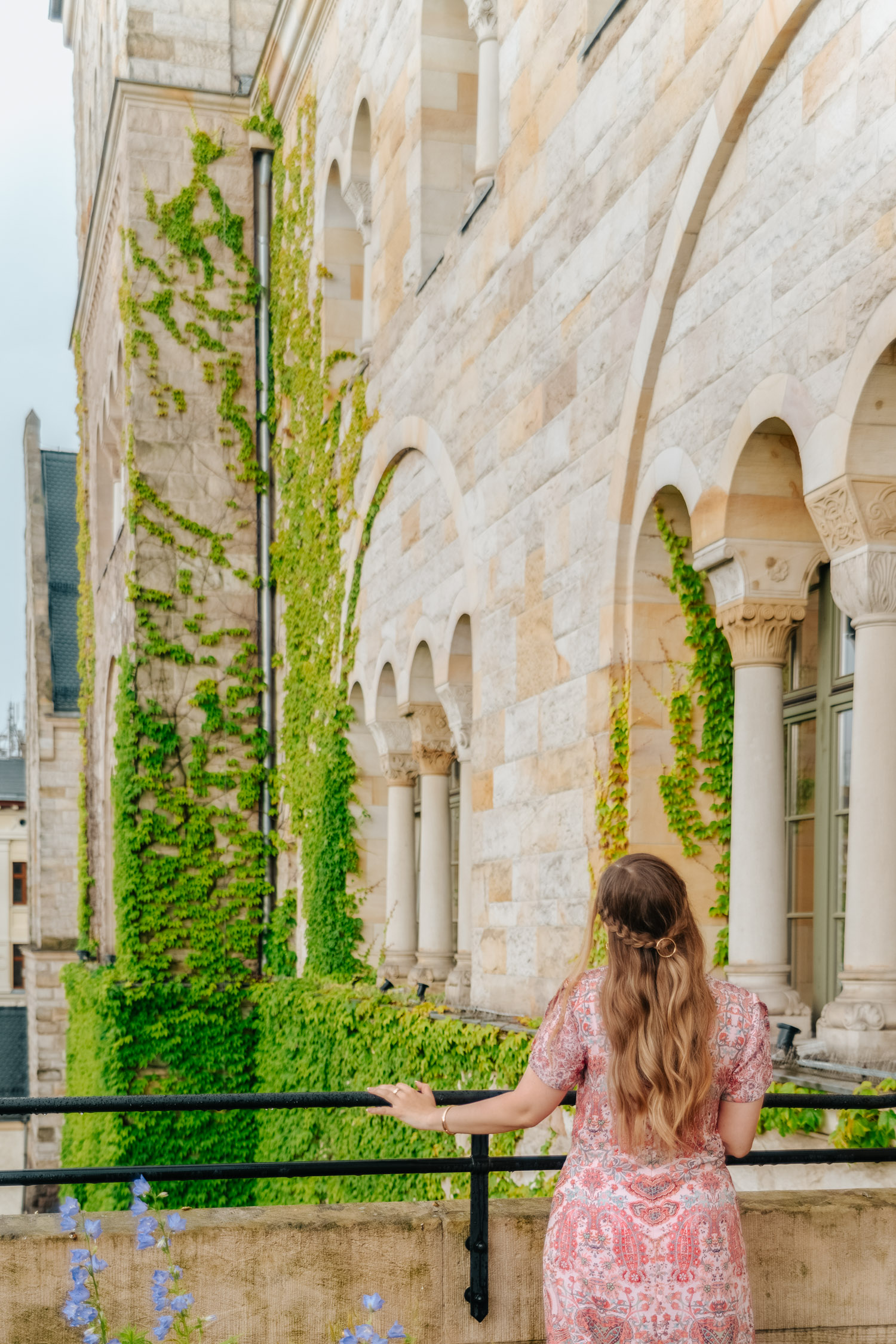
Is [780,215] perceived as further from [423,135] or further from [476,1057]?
[423,135]

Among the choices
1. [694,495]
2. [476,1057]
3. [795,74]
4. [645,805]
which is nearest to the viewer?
[795,74]

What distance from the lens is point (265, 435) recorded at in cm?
1559

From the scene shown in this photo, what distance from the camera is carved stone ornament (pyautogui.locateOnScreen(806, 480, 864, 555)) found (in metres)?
5.20

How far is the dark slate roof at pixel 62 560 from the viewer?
1254 inches

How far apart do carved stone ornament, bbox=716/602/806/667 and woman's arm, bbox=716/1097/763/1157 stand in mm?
3770

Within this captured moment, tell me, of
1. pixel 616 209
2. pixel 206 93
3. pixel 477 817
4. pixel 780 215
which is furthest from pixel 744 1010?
pixel 206 93

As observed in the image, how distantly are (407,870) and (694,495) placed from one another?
6.10 metres

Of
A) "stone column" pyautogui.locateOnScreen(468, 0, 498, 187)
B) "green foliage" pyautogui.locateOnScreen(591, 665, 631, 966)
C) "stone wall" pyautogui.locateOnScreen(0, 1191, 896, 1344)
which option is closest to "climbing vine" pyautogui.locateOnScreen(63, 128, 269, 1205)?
"stone column" pyautogui.locateOnScreen(468, 0, 498, 187)

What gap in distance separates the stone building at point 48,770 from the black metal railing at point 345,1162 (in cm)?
2220

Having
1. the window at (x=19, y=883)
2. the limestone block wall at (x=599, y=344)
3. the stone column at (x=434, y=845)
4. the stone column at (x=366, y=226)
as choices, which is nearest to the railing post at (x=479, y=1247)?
the limestone block wall at (x=599, y=344)

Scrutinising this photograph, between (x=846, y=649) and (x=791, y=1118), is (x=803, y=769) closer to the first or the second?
(x=846, y=649)

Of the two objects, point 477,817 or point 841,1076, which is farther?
point 477,817

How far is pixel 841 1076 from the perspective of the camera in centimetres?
489

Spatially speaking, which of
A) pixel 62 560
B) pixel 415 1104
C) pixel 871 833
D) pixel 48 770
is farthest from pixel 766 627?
pixel 62 560
